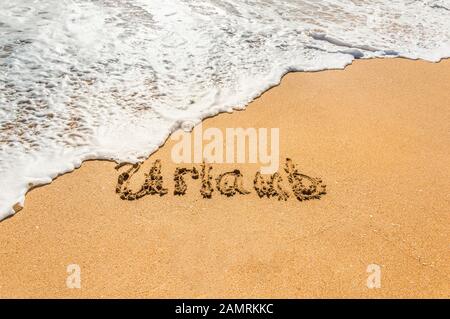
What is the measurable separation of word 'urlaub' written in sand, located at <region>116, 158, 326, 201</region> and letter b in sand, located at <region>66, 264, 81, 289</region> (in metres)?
0.66

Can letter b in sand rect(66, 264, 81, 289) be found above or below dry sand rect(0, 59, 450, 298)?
below

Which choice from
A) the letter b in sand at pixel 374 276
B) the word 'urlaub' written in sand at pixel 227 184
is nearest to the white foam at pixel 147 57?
the word 'urlaub' written in sand at pixel 227 184

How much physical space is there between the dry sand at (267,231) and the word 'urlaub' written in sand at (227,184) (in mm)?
62

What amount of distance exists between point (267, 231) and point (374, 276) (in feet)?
2.51

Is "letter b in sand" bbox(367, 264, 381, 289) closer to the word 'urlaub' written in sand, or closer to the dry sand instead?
the dry sand

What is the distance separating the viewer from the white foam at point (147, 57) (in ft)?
11.7

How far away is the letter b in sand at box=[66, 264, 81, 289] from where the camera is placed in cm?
242

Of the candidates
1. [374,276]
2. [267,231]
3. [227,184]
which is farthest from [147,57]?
[374,276]

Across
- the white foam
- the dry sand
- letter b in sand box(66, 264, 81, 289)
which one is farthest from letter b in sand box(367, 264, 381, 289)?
the white foam

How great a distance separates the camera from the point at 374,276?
2482mm

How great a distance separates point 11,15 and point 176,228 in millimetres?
5017

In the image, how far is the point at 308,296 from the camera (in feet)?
7.80

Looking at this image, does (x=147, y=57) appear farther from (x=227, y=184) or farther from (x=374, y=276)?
(x=374, y=276)

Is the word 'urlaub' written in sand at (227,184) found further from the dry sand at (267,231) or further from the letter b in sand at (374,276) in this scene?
the letter b in sand at (374,276)
